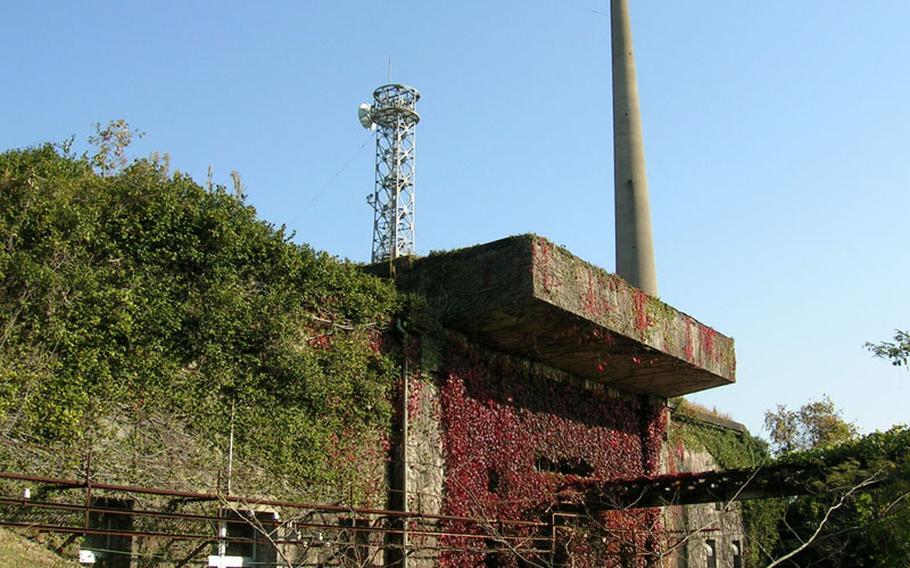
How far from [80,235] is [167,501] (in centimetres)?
327

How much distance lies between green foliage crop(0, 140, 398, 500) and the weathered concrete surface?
1481mm

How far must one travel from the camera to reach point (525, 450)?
56.2 ft

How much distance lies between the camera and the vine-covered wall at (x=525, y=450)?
51.1 ft

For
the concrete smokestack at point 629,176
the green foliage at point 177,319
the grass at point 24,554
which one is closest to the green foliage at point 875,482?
the green foliage at point 177,319

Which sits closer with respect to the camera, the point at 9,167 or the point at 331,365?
the point at 9,167

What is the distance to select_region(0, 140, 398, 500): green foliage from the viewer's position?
10406 millimetres

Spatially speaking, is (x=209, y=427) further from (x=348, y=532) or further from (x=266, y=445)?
(x=348, y=532)

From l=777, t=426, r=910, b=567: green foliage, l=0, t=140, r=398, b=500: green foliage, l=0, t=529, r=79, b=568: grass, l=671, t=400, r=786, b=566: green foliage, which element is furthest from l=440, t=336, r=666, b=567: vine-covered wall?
l=0, t=529, r=79, b=568: grass

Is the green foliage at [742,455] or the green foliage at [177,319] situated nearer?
the green foliage at [177,319]

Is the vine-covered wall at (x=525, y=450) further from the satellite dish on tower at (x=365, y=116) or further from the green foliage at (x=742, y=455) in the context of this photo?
→ the satellite dish on tower at (x=365, y=116)

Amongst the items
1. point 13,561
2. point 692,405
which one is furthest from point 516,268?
point 692,405

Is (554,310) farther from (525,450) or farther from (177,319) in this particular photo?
(177,319)

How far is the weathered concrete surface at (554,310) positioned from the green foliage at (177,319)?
4.86 ft

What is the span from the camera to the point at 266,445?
12.6 metres
